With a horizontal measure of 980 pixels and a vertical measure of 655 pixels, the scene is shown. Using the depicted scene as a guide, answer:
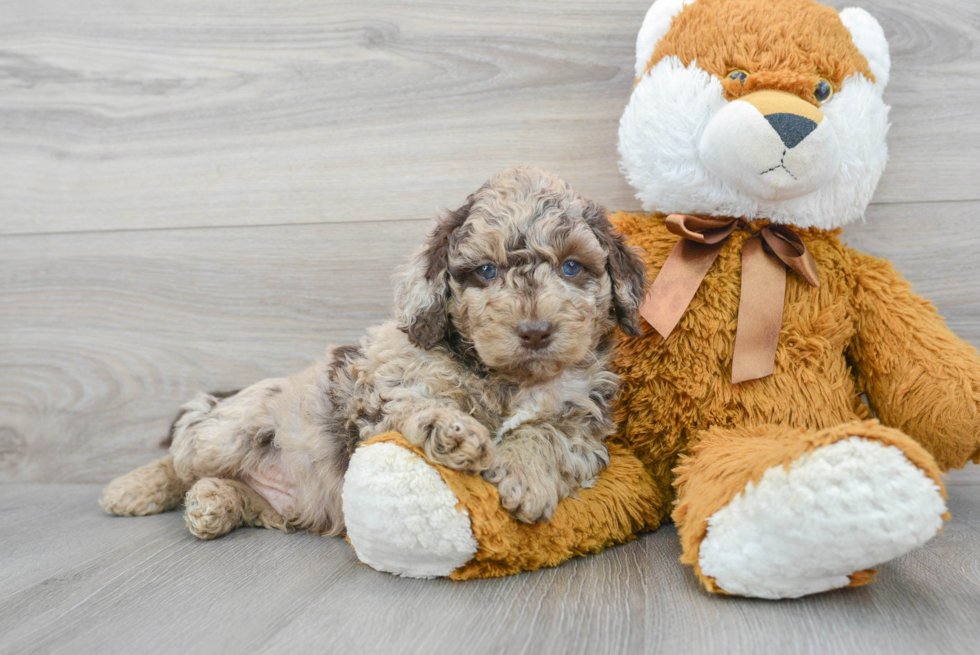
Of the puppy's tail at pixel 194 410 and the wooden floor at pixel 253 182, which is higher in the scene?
the wooden floor at pixel 253 182

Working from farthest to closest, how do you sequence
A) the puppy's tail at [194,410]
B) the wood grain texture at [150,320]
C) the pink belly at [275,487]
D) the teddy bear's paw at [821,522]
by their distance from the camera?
the wood grain texture at [150,320]
the puppy's tail at [194,410]
the pink belly at [275,487]
the teddy bear's paw at [821,522]

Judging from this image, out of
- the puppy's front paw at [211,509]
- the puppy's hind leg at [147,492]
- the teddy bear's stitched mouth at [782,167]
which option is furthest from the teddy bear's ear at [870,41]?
the puppy's hind leg at [147,492]

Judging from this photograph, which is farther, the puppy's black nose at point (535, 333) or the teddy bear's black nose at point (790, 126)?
the teddy bear's black nose at point (790, 126)

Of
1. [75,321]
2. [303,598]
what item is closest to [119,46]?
[75,321]

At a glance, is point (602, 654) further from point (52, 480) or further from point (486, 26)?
point (52, 480)

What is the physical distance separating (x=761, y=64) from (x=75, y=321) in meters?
2.58

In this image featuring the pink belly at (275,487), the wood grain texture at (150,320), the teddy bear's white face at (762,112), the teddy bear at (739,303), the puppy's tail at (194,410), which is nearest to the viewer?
the teddy bear at (739,303)

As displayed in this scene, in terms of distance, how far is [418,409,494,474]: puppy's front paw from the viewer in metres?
1.53

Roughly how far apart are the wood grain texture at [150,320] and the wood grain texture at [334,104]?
98 mm

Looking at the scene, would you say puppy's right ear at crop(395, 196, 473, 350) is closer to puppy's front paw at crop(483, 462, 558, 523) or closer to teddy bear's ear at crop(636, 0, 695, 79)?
puppy's front paw at crop(483, 462, 558, 523)

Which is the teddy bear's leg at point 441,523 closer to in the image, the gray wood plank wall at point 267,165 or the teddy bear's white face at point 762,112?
the teddy bear's white face at point 762,112

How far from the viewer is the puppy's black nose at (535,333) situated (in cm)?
155

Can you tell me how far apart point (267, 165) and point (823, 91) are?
6.10 feet

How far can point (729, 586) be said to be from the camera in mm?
1439
